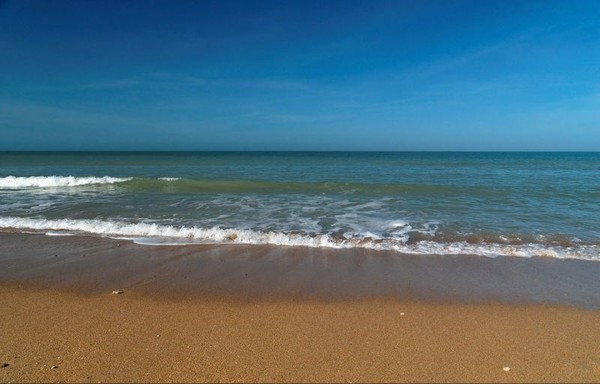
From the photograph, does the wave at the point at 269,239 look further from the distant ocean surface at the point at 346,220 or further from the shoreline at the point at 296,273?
the shoreline at the point at 296,273

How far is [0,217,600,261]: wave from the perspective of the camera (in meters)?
6.66

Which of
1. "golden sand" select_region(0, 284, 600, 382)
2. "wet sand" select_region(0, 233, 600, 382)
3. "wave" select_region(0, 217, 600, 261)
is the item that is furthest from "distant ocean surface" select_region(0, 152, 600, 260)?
"golden sand" select_region(0, 284, 600, 382)

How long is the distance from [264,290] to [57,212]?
28.5ft

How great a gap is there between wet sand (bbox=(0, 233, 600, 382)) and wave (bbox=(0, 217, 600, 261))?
493 millimetres

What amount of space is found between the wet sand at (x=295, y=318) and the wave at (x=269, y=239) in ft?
1.62

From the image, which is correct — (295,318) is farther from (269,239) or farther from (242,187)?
(242,187)

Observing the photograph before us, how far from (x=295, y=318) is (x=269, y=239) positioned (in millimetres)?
3607

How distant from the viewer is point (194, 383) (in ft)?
9.05

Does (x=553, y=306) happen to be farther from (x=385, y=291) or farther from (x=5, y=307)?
(x=5, y=307)

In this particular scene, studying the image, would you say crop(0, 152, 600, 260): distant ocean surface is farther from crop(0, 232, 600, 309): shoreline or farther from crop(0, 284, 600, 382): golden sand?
crop(0, 284, 600, 382): golden sand

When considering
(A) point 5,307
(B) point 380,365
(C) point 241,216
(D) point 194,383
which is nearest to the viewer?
(D) point 194,383

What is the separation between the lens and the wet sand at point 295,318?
A: 9.78ft

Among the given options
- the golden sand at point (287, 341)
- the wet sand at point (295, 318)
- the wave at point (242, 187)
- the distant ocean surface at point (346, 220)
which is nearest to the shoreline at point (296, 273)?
the wet sand at point (295, 318)

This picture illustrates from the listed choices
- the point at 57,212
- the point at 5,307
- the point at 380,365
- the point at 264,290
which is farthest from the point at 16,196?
the point at 380,365
